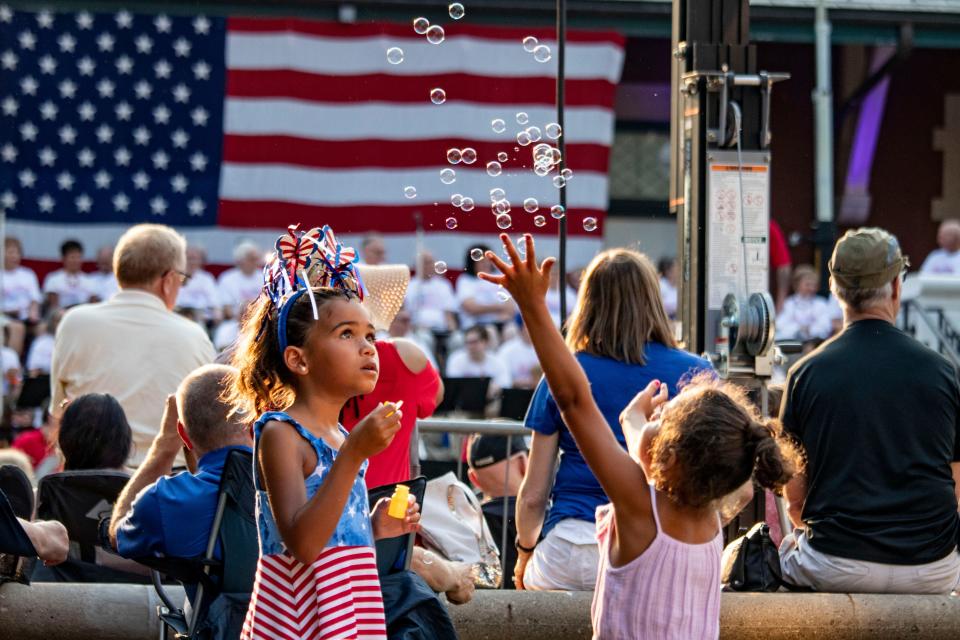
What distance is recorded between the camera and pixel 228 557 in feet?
11.7

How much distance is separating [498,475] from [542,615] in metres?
2.05

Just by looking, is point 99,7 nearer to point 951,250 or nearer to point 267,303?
point 951,250

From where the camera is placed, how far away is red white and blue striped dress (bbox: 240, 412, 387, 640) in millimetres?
3088

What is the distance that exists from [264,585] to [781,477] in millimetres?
1149

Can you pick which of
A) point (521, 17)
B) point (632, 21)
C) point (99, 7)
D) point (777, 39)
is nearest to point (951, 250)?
point (777, 39)

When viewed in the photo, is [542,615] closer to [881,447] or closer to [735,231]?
[881,447]

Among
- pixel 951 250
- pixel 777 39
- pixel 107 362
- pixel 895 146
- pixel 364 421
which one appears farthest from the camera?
pixel 895 146

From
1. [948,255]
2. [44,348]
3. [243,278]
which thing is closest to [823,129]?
[948,255]

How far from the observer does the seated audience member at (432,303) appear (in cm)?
1444

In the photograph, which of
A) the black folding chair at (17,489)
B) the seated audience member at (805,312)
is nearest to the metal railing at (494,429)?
the black folding chair at (17,489)

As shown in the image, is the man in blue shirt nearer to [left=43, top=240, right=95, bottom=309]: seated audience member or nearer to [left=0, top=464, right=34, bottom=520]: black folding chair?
[left=0, top=464, right=34, bottom=520]: black folding chair

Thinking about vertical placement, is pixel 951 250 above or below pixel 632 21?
below

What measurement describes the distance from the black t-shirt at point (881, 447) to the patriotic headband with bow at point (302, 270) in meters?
1.81

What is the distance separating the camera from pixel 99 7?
15539 mm
